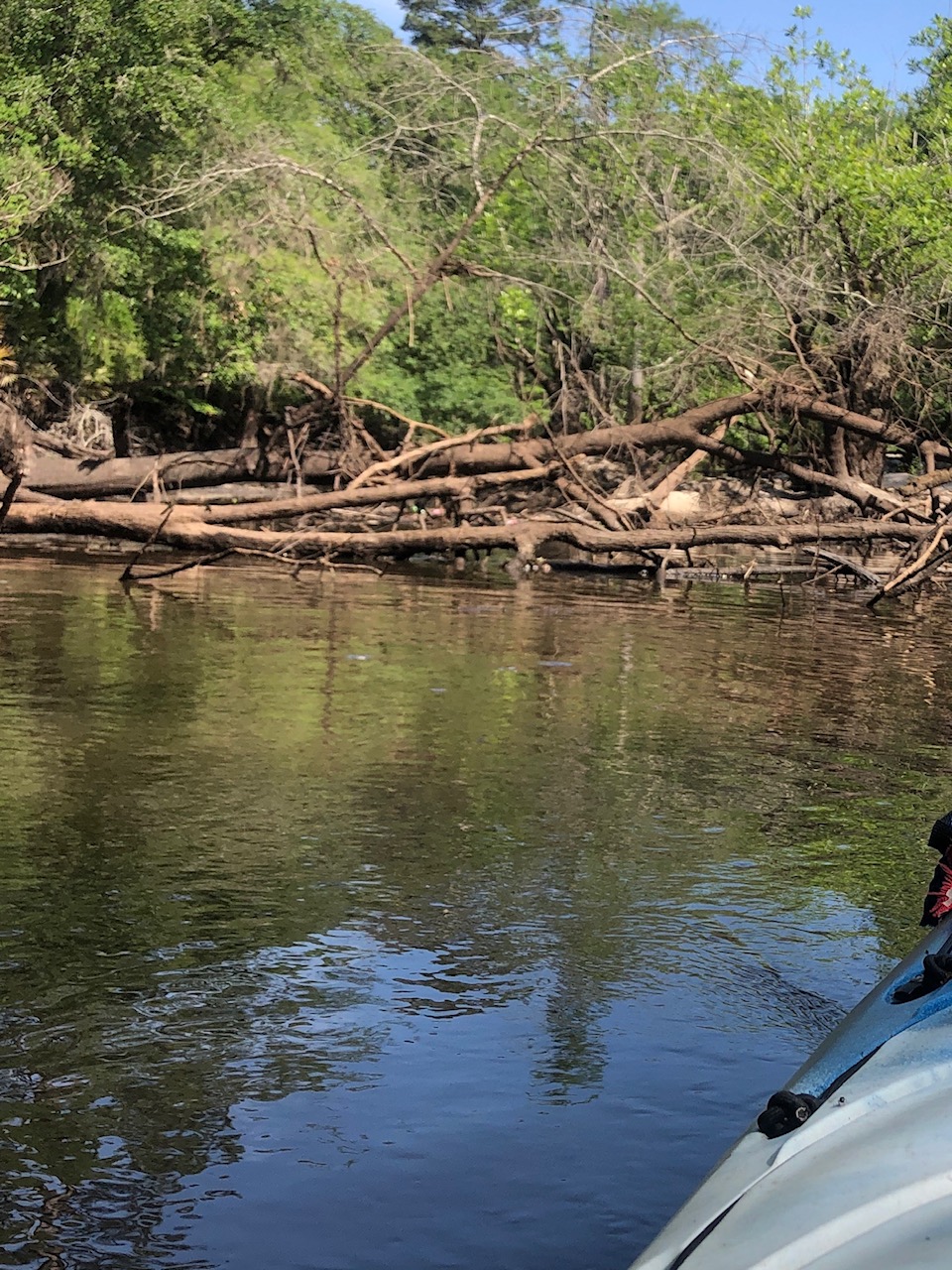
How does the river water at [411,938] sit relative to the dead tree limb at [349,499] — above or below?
below

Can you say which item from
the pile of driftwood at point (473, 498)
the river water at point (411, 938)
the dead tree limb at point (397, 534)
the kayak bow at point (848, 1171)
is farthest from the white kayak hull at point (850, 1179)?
the dead tree limb at point (397, 534)

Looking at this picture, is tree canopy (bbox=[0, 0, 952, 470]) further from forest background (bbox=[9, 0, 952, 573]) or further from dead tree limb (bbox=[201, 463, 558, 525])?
dead tree limb (bbox=[201, 463, 558, 525])

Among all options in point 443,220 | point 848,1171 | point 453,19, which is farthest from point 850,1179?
point 453,19

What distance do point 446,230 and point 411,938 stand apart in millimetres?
24406

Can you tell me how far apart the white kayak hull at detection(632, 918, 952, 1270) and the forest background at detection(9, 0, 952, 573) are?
690 inches

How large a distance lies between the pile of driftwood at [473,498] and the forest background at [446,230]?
0.66 m

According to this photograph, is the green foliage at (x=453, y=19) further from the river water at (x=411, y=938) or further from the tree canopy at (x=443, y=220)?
the river water at (x=411, y=938)

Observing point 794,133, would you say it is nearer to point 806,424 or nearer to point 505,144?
point 806,424

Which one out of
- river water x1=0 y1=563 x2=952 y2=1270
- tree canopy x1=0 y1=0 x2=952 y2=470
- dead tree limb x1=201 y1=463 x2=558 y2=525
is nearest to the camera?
river water x1=0 y1=563 x2=952 y2=1270

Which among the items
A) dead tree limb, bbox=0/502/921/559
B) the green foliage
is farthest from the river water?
the green foliage

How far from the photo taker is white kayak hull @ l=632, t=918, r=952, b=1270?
217 cm

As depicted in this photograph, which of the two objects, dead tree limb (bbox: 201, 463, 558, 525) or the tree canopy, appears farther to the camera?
the tree canopy

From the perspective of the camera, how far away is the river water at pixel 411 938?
3637 millimetres

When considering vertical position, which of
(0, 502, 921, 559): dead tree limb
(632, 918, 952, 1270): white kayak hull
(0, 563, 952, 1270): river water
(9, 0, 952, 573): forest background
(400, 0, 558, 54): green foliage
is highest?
(400, 0, 558, 54): green foliage
